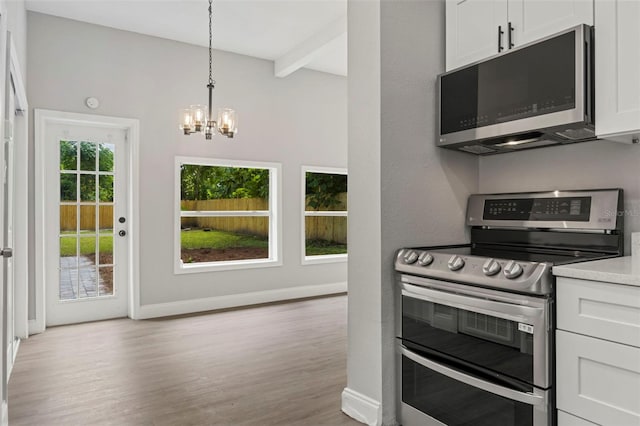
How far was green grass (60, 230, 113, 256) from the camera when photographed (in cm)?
443

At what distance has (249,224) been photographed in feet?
19.2

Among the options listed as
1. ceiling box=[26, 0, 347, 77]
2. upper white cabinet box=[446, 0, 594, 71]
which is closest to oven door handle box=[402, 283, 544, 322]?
upper white cabinet box=[446, 0, 594, 71]

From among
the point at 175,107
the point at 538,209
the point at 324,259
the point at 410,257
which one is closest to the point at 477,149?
the point at 538,209

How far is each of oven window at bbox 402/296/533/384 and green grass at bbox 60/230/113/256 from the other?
3.53 metres

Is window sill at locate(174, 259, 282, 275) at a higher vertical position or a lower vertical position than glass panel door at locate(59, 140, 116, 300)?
lower

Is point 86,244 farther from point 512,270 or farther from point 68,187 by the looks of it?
point 512,270

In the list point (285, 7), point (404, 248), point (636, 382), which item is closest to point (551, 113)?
point (404, 248)

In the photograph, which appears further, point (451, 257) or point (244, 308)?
point (244, 308)

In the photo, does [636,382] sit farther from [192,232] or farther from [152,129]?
[192,232]

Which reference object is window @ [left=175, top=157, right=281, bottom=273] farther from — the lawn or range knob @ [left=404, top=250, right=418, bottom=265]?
range knob @ [left=404, top=250, right=418, bottom=265]

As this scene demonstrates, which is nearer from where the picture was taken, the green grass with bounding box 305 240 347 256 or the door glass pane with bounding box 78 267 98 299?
the door glass pane with bounding box 78 267 98 299

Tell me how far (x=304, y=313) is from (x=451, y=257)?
303 cm

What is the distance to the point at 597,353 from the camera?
1556 millimetres

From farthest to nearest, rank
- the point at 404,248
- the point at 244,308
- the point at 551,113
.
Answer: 1. the point at 244,308
2. the point at 404,248
3. the point at 551,113
